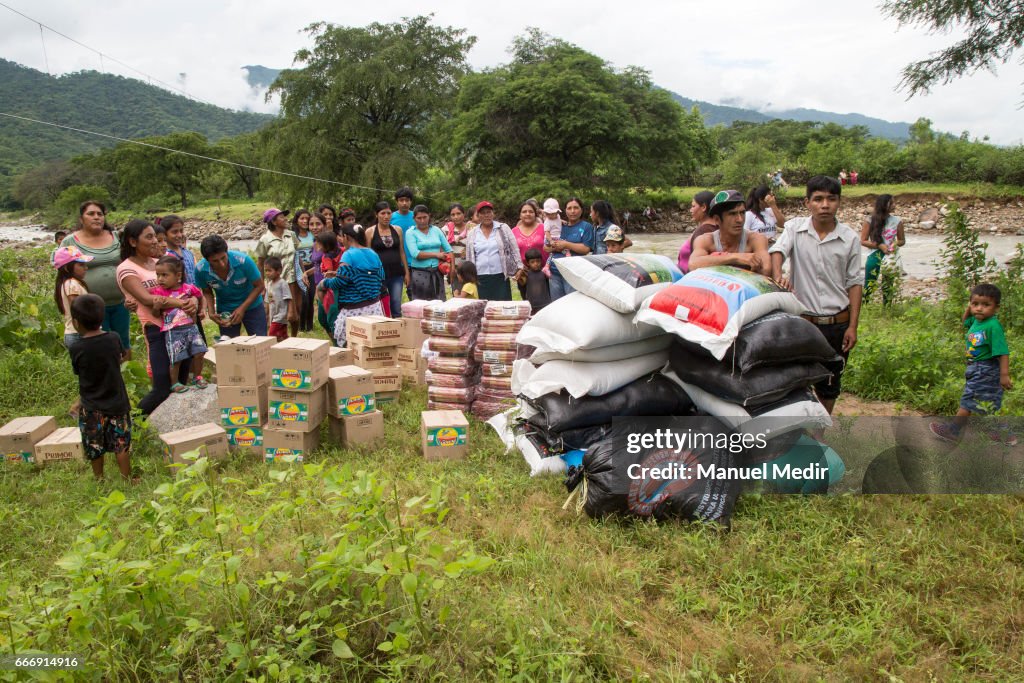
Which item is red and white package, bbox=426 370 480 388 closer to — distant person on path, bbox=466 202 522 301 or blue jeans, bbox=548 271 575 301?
distant person on path, bbox=466 202 522 301

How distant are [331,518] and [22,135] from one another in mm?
76571

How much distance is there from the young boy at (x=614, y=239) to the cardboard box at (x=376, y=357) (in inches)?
81.4

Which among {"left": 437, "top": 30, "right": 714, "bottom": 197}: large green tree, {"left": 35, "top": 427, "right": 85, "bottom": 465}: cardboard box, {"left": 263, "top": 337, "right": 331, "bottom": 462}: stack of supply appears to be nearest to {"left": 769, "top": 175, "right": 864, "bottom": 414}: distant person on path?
{"left": 263, "top": 337, "right": 331, "bottom": 462}: stack of supply

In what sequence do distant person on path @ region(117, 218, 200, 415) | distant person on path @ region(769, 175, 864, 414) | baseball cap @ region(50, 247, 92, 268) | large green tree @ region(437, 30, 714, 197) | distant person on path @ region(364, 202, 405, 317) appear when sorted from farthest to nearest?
large green tree @ region(437, 30, 714, 197)
distant person on path @ region(364, 202, 405, 317)
baseball cap @ region(50, 247, 92, 268)
distant person on path @ region(117, 218, 200, 415)
distant person on path @ region(769, 175, 864, 414)

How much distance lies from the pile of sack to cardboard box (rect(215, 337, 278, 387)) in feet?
5.57

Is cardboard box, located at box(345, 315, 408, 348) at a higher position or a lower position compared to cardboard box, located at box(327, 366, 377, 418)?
higher

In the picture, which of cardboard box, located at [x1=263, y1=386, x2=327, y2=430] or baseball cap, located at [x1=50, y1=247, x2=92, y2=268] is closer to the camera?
cardboard box, located at [x1=263, y1=386, x2=327, y2=430]

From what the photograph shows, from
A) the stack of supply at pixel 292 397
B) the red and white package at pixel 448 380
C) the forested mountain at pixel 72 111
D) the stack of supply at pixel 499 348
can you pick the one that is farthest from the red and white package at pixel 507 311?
the forested mountain at pixel 72 111

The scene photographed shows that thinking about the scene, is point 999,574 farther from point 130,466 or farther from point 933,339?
point 130,466

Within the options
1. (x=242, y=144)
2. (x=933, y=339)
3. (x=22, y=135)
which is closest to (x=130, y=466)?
(x=933, y=339)

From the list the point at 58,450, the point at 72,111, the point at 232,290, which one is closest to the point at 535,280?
the point at 232,290

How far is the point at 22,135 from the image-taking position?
2367 inches

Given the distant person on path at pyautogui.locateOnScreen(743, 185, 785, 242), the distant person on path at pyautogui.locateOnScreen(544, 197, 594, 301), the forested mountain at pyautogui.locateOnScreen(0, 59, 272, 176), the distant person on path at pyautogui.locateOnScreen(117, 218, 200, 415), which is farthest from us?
the forested mountain at pyautogui.locateOnScreen(0, 59, 272, 176)

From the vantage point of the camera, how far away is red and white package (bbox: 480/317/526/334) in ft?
14.6
